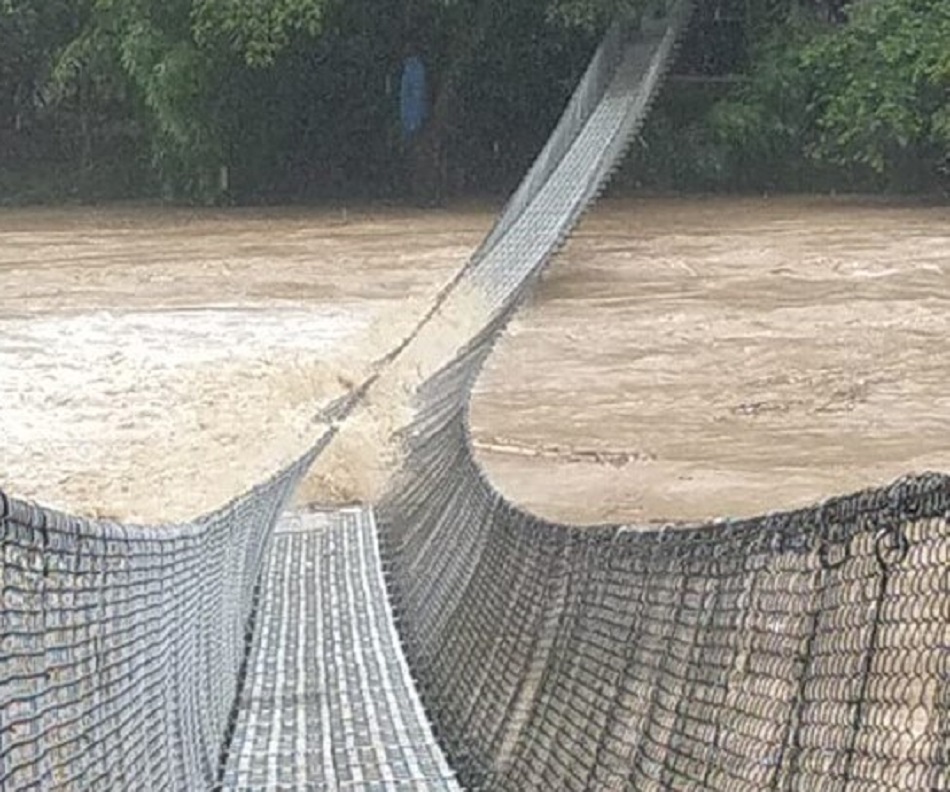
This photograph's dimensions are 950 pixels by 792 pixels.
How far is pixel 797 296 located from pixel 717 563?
33.0 ft

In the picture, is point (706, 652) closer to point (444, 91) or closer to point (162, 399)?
point (162, 399)

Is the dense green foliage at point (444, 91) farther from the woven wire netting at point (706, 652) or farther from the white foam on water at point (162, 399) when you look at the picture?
the woven wire netting at point (706, 652)

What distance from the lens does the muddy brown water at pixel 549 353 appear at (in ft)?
26.5

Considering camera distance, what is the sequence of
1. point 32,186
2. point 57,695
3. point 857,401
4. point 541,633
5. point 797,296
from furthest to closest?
1. point 32,186
2. point 797,296
3. point 857,401
4. point 541,633
5. point 57,695

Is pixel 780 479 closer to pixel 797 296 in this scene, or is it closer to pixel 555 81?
pixel 797 296

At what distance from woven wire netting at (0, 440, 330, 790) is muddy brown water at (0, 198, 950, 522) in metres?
3.51

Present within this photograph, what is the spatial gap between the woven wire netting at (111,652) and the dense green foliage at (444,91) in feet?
44.5

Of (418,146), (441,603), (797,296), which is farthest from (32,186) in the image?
(441,603)

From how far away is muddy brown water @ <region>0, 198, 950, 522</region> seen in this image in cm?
808

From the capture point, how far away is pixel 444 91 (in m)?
18.8

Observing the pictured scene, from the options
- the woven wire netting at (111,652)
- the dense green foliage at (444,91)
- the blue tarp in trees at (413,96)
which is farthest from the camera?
the blue tarp in trees at (413,96)

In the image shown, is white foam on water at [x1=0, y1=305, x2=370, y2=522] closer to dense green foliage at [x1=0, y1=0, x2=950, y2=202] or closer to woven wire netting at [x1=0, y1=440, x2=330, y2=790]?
woven wire netting at [x1=0, y1=440, x2=330, y2=790]

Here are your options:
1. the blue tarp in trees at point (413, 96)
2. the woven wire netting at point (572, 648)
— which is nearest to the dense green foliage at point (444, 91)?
the blue tarp in trees at point (413, 96)

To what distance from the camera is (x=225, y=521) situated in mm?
4004
